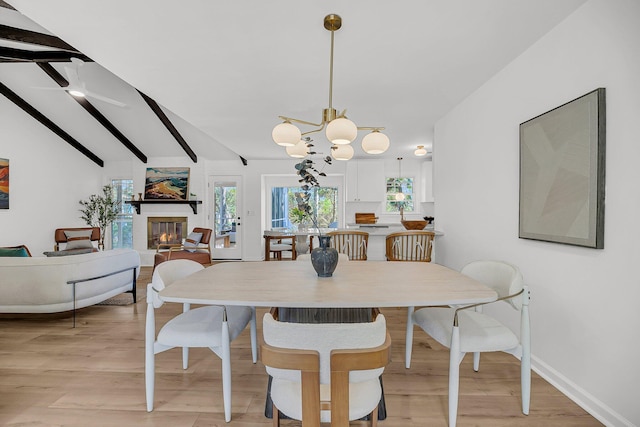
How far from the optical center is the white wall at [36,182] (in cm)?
557

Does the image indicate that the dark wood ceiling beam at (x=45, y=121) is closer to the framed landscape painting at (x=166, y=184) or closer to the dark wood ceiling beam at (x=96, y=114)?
the dark wood ceiling beam at (x=96, y=114)

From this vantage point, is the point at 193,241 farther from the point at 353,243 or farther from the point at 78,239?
the point at 353,243

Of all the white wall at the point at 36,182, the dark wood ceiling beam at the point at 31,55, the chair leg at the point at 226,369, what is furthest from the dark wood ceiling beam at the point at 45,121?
the chair leg at the point at 226,369

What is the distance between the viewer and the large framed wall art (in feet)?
5.52

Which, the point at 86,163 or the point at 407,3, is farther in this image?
the point at 86,163

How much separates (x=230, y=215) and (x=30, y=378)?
5.49m

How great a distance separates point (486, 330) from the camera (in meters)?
1.75

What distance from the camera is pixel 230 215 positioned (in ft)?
24.7

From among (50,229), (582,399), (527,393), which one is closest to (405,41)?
(527,393)

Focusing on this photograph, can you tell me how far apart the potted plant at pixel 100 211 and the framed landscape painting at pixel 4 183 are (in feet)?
4.66

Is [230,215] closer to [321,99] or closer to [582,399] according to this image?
[321,99]

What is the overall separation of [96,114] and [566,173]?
7214mm

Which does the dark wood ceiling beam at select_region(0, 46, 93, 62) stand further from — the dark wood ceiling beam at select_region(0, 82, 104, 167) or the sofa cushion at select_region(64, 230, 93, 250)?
the sofa cushion at select_region(64, 230, 93, 250)

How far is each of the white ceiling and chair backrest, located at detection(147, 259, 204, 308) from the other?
1594mm
